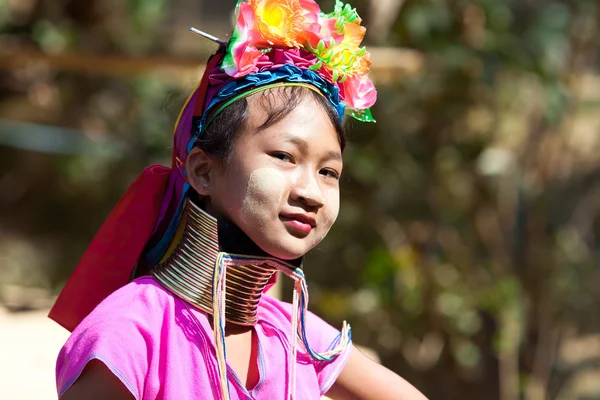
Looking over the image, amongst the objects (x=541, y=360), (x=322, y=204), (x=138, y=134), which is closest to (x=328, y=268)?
(x=541, y=360)

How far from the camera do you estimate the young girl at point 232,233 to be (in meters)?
1.62

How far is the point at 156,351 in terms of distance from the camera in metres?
1.63

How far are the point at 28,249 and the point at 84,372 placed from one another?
698cm

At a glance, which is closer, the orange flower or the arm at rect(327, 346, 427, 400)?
the orange flower

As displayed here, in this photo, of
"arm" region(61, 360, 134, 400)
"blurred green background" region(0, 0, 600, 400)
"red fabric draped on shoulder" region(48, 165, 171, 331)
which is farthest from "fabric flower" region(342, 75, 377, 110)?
"blurred green background" region(0, 0, 600, 400)

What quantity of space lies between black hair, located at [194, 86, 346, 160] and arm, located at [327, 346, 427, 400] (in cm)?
60

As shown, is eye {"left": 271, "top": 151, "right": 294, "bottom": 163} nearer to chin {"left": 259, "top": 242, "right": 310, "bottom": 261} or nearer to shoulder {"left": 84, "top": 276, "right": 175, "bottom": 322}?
chin {"left": 259, "top": 242, "right": 310, "bottom": 261}

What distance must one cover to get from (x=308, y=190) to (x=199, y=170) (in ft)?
0.81

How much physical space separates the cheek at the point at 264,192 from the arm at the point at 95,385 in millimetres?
401

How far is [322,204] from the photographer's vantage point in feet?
5.68

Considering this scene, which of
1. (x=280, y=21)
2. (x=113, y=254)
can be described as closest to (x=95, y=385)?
(x=113, y=254)

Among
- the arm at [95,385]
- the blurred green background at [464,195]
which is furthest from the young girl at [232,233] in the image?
the blurred green background at [464,195]

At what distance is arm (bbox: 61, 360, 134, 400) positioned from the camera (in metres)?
1.53

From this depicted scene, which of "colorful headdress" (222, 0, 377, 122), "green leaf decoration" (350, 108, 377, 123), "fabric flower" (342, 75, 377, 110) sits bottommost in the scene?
"green leaf decoration" (350, 108, 377, 123)
